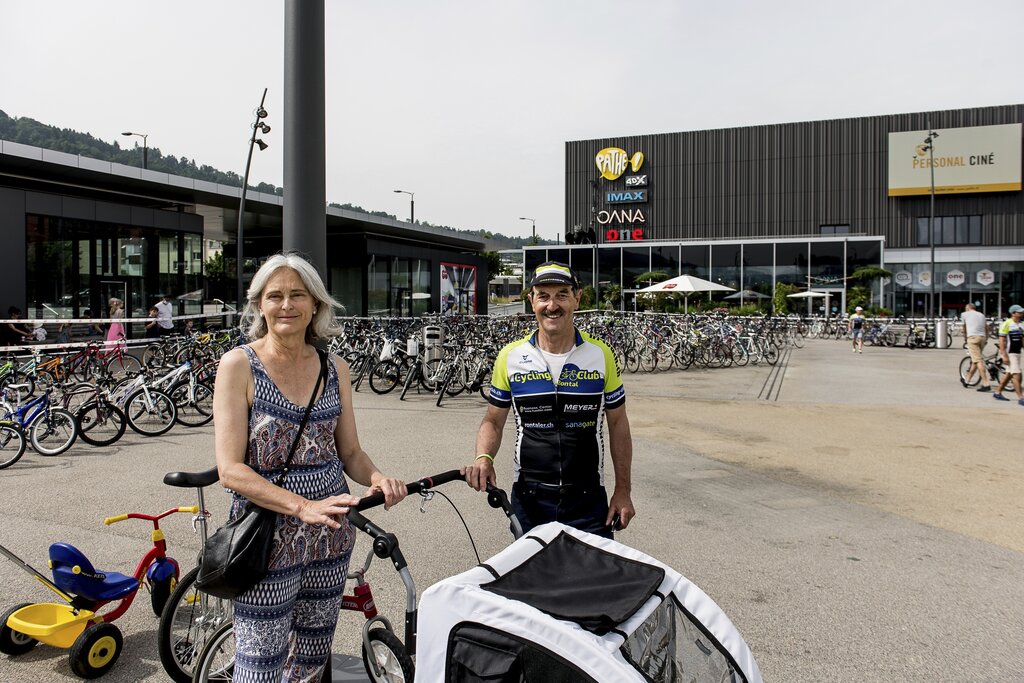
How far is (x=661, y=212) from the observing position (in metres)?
58.6

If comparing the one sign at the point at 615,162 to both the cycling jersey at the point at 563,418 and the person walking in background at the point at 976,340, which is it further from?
the cycling jersey at the point at 563,418

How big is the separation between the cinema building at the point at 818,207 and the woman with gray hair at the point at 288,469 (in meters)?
43.4

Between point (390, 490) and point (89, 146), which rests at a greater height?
point (89, 146)

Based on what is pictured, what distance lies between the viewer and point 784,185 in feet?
183

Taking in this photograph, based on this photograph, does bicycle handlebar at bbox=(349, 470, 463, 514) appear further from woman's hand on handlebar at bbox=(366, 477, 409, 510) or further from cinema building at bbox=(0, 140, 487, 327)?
cinema building at bbox=(0, 140, 487, 327)

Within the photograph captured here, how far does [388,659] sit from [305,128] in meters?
3.33

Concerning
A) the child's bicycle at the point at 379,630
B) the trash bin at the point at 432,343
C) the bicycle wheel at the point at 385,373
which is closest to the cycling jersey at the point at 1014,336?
the trash bin at the point at 432,343

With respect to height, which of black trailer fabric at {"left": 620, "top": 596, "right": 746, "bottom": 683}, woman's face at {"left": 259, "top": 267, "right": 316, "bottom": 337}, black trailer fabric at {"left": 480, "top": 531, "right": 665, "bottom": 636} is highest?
woman's face at {"left": 259, "top": 267, "right": 316, "bottom": 337}

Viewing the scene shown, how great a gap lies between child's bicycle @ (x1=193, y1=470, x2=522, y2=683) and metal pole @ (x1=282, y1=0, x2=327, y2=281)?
2490 millimetres

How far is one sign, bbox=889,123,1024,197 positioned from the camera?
50.3 metres

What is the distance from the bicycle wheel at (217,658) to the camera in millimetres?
2631

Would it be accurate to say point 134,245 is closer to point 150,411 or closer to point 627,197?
point 150,411

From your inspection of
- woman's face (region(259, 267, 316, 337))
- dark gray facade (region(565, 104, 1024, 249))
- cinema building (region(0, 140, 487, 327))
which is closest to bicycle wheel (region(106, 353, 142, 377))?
cinema building (region(0, 140, 487, 327))

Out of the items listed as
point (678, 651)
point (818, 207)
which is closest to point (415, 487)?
point (678, 651)
